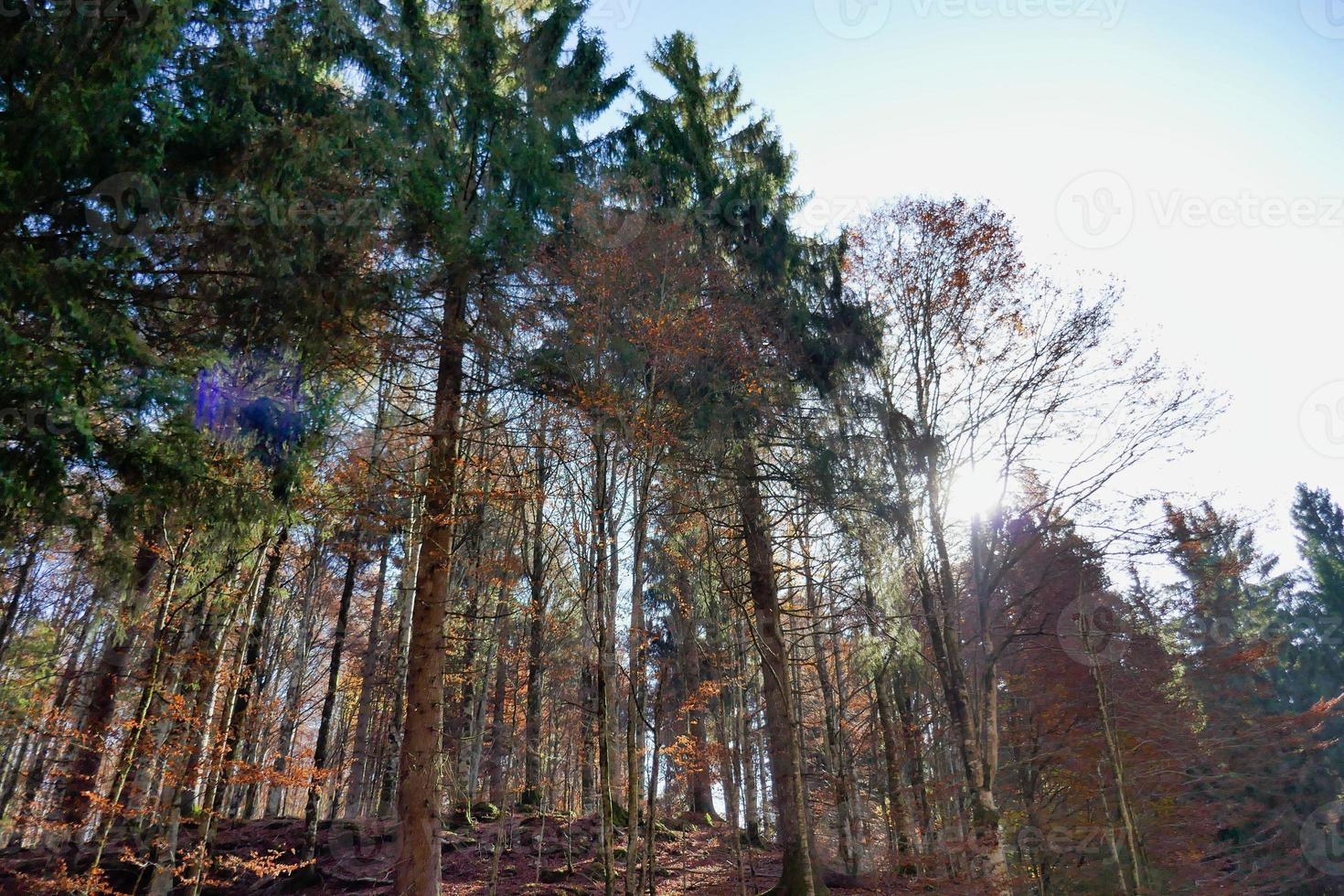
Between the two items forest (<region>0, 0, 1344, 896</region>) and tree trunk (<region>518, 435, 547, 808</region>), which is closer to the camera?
forest (<region>0, 0, 1344, 896</region>)

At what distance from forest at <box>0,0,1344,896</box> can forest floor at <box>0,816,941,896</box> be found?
4.3 inches

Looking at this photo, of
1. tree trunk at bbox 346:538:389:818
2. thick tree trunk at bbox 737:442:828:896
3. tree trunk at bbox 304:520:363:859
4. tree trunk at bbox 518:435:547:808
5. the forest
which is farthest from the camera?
tree trunk at bbox 346:538:389:818

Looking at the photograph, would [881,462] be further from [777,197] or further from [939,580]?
[777,197]

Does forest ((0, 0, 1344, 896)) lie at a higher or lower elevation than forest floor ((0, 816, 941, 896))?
higher

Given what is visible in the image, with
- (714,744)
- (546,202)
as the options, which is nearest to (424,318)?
(546,202)

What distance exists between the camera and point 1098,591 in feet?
44.9

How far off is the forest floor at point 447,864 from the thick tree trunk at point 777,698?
826mm

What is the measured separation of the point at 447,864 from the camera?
10.4m

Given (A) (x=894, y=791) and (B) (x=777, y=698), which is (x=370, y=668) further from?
(A) (x=894, y=791)

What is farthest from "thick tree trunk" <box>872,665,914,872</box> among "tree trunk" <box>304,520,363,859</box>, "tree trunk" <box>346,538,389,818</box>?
"tree trunk" <box>346,538,389,818</box>

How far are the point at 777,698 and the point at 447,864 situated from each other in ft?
19.5

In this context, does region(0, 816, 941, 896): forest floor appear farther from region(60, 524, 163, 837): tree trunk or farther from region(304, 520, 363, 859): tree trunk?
region(60, 524, 163, 837): tree trunk

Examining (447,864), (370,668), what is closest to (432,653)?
(447,864)

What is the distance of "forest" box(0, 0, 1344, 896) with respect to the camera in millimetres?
5453
